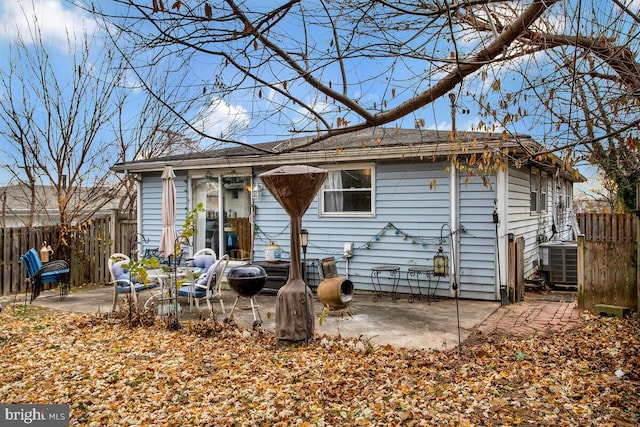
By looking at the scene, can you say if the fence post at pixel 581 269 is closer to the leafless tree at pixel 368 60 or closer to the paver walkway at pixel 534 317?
the paver walkway at pixel 534 317

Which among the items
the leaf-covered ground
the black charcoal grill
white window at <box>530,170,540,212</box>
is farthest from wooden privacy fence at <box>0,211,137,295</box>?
white window at <box>530,170,540,212</box>

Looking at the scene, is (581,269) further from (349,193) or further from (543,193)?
(543,193)

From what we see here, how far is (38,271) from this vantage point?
8.30 metres

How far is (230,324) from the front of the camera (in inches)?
238

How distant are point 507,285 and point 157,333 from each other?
5532mm

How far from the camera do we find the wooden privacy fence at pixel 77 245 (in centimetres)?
952

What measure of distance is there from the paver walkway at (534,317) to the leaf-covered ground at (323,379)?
338 mm

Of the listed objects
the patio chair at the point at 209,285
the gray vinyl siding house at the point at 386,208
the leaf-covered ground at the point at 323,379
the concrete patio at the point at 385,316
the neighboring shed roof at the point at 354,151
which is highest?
the neighboring shed roof at the point at 354,151

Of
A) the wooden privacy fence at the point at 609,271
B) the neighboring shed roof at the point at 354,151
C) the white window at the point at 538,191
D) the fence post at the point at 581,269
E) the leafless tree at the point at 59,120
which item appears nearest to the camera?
the wooden privacy fence at the point at 609,271

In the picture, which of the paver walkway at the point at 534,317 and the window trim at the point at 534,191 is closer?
the paver walkway at the point at 534,317

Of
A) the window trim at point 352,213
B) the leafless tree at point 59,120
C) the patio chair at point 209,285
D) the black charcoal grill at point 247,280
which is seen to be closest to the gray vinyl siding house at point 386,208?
the window trim at point 352,213

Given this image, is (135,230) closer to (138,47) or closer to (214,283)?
(214,283)

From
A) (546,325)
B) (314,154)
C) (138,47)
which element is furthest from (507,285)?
(138,47)

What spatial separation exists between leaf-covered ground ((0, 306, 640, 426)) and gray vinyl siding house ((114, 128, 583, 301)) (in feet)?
7.74
